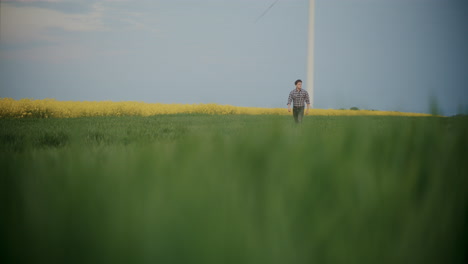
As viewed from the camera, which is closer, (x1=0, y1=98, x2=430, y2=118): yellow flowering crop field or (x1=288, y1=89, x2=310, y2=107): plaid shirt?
(x1=288, y1=89, x2=310, y2=107): plaid shirt

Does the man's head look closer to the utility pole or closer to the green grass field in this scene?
the utility pole

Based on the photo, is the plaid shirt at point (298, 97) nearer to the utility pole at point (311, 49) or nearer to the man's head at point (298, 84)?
the man's head at point (298, 84)

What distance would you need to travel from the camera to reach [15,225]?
77 centimetres

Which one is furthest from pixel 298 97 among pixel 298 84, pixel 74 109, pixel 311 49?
pixel 74 109

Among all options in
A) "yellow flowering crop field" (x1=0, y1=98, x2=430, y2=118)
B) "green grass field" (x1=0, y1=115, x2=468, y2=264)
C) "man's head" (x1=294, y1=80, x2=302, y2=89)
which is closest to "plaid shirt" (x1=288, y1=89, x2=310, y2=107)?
"man's head" (x1=294, y1=80, x2=302, y2=89)

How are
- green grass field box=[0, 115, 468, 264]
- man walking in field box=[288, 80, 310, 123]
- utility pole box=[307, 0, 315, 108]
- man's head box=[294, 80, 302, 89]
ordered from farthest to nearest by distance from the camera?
utility pole box=[307, 0, 315, 108], man's head box=[294, 80, 302, 89], man walking in field box=[288, 80, 310, 123], green grass field box=[0, 115, 468, 264]

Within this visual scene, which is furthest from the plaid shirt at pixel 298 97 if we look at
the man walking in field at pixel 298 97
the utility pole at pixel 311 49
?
the utility pole at pixel 311 49

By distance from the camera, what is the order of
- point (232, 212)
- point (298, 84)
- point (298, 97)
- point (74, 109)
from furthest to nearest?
point (74, 109) < point (298, 84) < point (298, 97) < point (232, 212)

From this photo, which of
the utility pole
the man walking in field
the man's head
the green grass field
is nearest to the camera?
the green grass field

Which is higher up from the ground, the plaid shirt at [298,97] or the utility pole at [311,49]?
the utility pole at [311,49]

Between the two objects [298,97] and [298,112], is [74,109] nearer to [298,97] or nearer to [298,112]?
[298,112]

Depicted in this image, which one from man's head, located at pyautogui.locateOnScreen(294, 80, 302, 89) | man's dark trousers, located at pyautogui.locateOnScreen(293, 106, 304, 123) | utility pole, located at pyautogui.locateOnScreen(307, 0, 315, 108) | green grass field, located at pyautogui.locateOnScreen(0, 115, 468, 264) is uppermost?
utility pole, located at pyautogui.locateOnScreen(307, 0, 315, 108)

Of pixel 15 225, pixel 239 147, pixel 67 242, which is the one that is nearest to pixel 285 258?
pixel 67 242

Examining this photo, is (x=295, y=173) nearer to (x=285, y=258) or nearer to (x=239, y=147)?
(x=285, y=258)
